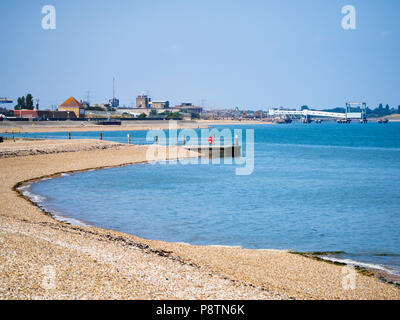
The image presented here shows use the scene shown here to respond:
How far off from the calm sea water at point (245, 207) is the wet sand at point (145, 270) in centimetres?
217

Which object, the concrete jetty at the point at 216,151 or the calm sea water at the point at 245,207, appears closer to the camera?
the calm sea water at the point at 245,207

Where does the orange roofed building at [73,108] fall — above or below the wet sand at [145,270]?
above

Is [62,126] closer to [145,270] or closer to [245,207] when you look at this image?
[245,207]

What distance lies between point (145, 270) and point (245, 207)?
42.3 feet

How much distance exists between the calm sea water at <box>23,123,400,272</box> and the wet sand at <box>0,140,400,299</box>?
217 cm

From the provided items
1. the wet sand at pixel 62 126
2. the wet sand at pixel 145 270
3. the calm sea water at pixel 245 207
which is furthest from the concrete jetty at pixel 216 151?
the wet sand at pixel 62 126

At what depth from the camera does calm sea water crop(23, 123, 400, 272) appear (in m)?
16.3

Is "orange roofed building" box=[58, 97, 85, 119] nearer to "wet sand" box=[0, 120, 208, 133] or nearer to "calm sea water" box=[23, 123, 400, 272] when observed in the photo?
"wet sand" box=[0, 120, 208, 133]

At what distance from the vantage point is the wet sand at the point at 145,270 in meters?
8.75

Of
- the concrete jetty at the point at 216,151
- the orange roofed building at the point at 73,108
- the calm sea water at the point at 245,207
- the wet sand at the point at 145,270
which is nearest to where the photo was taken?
the wet sand at the point at 145,270

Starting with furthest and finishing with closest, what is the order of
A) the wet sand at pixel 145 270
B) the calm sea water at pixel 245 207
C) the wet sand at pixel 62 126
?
the wet sand at pixel 62 126
the calm sea water at pixel 245 207
the wet sand at pixel 145 270

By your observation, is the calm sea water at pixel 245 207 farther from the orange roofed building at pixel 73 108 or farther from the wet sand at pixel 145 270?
the orange roofed building at pixel 73 108

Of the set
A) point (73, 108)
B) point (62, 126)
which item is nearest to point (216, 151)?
point (62, 126)
